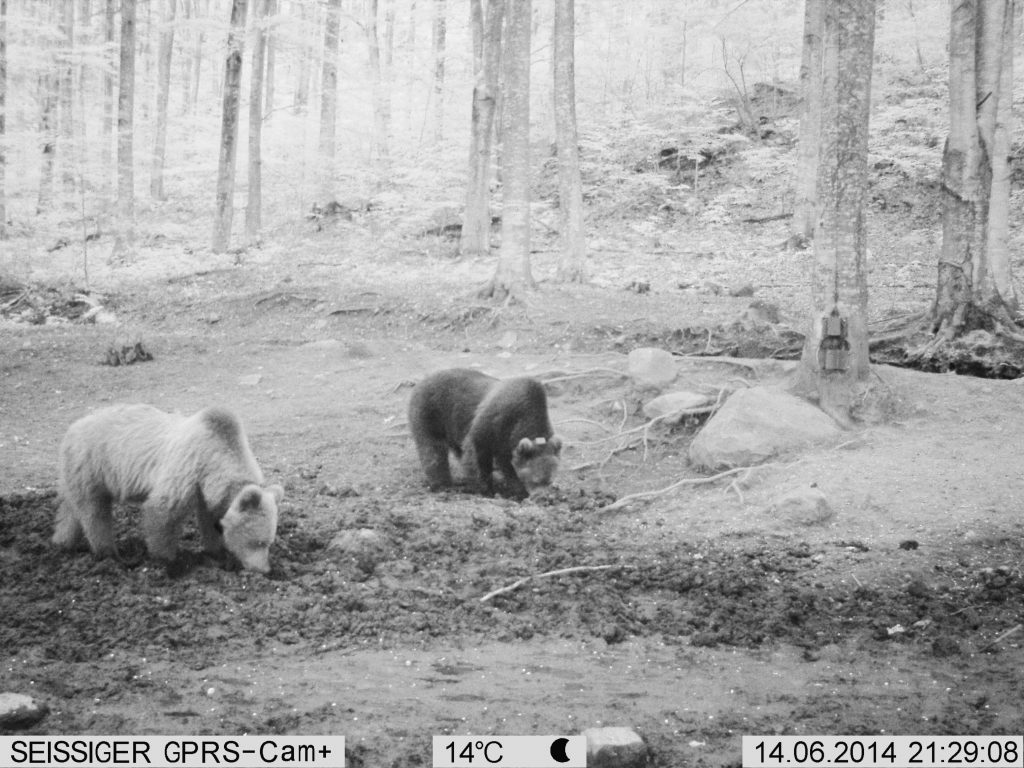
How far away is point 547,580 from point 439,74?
1139 inches

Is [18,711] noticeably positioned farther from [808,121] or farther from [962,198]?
[808,121]

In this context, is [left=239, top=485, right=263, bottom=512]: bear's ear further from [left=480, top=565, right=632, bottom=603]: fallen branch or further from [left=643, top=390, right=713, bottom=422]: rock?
[left=643, top=390, right=713, bottom=422]: rock

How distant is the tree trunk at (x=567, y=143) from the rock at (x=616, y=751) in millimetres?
14653

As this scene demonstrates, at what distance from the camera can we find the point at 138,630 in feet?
17.6

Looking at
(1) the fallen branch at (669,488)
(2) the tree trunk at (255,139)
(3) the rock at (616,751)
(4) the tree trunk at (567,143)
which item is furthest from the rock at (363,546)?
(2) the tree trunk at (255,139)

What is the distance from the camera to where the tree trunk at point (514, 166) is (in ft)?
51.0

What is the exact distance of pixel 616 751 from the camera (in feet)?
12.5

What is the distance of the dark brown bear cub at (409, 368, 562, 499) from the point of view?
8383mm

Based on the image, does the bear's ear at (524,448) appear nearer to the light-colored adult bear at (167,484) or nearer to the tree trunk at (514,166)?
the light-colored adult bear at (167,484)

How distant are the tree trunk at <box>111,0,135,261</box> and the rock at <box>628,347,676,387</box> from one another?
17.1 meters

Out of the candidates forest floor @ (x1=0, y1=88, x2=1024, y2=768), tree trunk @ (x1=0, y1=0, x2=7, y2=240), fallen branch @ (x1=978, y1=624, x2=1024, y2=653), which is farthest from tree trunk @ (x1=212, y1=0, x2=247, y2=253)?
fallen branch @ (x1=978, y1=624, x2=1024, y2=653)

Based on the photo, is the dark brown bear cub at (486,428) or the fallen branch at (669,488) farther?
the dark brown bear cub at (486,428)

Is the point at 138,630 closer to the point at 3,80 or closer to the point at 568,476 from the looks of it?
the point at 568,476

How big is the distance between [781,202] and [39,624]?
80.6 ft
